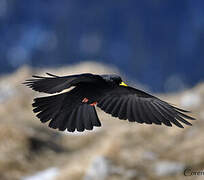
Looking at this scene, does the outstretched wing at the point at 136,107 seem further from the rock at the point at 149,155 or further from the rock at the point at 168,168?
the rock at the point at 149,155

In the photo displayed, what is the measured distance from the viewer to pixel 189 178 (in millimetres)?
10086

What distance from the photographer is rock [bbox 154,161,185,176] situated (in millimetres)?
10836

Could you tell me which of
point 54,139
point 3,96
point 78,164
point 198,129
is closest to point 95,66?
point 3,96

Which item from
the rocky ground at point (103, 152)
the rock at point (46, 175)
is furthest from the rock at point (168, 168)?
the rock at point (46, 175)

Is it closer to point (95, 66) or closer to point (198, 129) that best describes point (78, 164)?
point (198, 129)

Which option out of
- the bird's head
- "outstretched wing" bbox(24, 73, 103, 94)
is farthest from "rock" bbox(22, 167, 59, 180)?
"outstretched wing" bbox(24, 73, 103, 94)

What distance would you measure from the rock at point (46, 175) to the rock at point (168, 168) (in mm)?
2875

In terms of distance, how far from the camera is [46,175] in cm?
1151

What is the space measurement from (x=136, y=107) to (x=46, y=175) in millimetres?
5255

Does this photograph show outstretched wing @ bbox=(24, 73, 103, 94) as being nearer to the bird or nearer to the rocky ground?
the bird

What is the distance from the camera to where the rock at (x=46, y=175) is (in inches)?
445

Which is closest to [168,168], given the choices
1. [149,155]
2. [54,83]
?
[149,155]

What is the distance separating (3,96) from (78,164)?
10865 mm

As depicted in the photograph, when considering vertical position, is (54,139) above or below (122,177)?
above
